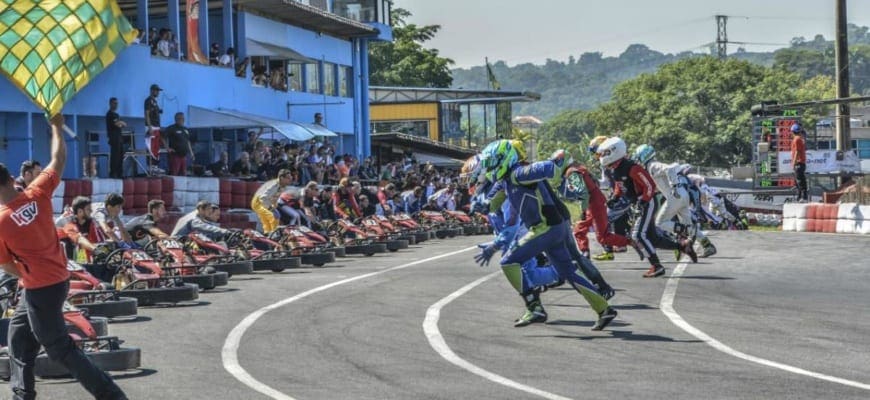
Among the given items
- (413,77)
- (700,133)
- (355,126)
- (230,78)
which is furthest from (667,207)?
(700,133)

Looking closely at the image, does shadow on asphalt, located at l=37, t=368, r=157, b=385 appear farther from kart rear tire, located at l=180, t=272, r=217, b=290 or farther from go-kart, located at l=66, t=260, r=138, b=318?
Result: kart rear tire, located at l=180, t=272, r=217, b=290

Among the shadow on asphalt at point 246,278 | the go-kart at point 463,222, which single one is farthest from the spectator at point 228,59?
the shadow on asphalt at point 246,278

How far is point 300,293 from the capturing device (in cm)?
1761

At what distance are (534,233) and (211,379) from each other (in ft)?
13.3

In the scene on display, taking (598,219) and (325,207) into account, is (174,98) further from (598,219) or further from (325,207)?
(598,219)

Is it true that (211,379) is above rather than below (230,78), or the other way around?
below

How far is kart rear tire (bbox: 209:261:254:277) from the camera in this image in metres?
20.9

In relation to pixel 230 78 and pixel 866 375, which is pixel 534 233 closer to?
pixel 866 375

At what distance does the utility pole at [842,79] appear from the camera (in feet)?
130

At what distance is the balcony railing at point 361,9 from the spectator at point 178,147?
23.5 metres

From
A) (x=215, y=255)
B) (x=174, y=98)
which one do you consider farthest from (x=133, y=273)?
(x=174, y=98)

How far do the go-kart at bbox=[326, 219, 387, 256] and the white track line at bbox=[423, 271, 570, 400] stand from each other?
965 centimetres

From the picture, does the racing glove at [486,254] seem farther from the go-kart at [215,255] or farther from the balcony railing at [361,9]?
the balcony railing at [361,9]

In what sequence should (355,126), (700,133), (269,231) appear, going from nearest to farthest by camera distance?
(269,231) < (355,126) < (700,133)
